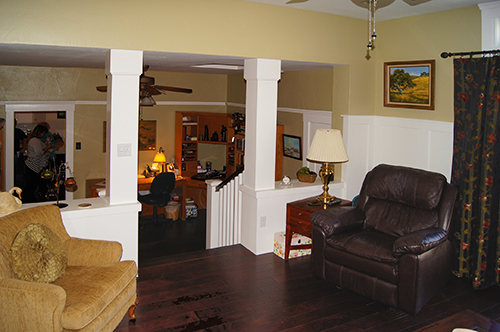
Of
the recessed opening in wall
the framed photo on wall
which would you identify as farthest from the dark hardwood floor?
the recessed opening in wall

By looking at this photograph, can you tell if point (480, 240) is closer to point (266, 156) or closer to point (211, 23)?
point (266, 156)

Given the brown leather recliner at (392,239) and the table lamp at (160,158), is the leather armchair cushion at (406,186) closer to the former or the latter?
the brown leather recliner at (392,239)

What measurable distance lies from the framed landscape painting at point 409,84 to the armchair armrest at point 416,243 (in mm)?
1673

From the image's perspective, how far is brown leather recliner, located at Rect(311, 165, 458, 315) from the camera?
356cm

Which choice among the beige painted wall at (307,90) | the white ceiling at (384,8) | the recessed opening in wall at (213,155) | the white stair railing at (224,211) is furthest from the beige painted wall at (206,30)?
the recessed opening in wall at (213,155)

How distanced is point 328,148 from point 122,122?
205cm

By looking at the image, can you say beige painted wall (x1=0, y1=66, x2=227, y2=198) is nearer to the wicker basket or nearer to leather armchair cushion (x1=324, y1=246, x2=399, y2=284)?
the wicker basket

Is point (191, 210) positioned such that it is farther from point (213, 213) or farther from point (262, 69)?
point (262, 69)

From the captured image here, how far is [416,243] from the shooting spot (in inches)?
139

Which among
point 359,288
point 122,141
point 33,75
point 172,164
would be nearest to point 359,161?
point 359,288

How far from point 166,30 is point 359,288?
2.84 metres

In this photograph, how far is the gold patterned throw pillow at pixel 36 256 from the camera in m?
2.97

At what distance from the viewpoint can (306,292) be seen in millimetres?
4059

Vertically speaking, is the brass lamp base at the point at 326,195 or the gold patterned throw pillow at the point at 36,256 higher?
the brass lamp base at the point at 326,195
